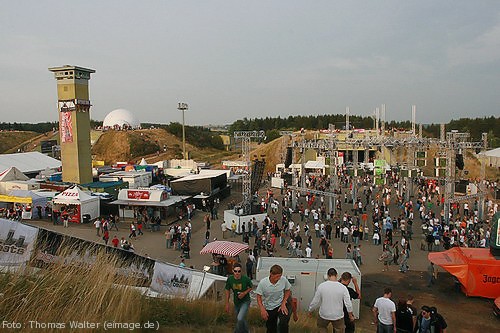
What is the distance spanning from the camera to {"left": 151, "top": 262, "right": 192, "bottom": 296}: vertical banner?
8.60m

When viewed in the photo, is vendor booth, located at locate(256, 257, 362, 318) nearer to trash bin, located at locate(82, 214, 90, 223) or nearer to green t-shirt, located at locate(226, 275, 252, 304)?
green t-shirt, located at locate(226, 275, 252, 304)

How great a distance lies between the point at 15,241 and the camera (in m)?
6.59

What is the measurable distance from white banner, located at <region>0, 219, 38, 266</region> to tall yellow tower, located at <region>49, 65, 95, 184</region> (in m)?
26.4

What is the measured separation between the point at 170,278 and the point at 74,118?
25.9m

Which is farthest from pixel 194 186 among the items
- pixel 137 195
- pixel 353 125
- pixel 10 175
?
pixel 353 125

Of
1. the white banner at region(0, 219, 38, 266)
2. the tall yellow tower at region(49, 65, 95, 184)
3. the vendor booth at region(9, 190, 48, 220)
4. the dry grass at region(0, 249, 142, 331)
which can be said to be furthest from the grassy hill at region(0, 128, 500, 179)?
the dry grass at region(0, 249, 142, 331)

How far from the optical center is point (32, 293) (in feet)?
15.3

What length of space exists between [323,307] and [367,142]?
22884mm

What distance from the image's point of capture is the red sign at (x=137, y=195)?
75.3 feet

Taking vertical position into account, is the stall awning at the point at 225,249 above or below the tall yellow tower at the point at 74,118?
below

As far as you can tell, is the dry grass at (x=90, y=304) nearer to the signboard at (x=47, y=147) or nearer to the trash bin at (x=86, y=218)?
the trash bin at (x=86, y=218)

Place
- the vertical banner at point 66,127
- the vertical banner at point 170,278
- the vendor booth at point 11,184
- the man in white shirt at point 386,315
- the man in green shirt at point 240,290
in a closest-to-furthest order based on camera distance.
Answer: the man in green shirt at point 240,290, the man in white shirt at point 386,315, the vertical banner at point 170,278, the vendor booth at point 11,184, the vertical banner at point 66,127

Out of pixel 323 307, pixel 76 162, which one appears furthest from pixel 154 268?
pixel 76 162

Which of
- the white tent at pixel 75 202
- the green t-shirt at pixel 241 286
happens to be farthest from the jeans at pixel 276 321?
the white tent at pixel 75 202
